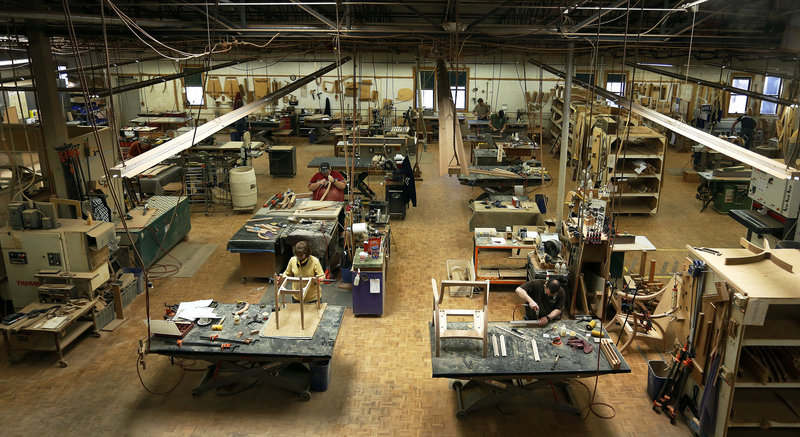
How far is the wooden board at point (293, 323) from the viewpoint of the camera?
6.12 meters

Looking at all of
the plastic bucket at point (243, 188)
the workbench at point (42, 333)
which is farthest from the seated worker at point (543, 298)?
the plastic bucket at point (243, 188)

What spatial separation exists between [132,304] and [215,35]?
15.8 ft

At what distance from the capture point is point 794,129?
11.2 m

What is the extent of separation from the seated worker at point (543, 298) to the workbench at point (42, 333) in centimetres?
589

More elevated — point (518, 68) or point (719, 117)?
point (518, 68)

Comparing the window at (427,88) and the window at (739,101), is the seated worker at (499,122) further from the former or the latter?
the window at (739,101)

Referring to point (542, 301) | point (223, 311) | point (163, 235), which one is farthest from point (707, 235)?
point (163, 235)

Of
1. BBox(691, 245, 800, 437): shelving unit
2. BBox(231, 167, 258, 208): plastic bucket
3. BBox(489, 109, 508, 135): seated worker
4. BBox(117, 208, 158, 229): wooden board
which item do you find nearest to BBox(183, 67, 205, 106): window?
BBox(231, 167, 258, 208): plastic bucket

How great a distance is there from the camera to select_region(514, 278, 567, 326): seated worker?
6.68 meters

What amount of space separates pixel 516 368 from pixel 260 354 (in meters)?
2.72

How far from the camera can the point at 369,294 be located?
8156 millimetres

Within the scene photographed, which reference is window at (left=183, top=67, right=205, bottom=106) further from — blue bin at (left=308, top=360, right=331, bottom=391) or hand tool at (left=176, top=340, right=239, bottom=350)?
blue bin at (left=308, top=360, right=331, bottom=391)

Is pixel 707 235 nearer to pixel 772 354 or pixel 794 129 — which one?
pixel 794 129

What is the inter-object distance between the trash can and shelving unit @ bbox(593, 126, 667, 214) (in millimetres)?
6213
